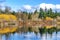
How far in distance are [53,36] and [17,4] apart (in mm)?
764

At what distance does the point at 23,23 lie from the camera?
2541 mm

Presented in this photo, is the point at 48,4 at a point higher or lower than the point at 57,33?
higher

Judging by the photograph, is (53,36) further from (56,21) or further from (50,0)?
(50,0)

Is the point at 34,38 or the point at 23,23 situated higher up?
the point at 23,23

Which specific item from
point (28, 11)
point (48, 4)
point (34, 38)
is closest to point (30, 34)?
point (34, 38)

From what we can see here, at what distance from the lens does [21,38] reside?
252cm

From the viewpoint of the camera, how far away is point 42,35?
8.46 ft

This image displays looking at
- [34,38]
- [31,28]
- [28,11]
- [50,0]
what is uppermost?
[50,0]

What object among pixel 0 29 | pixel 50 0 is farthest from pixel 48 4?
pixel 0 29

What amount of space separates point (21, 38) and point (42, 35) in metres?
0.34

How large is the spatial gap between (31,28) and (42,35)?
210 millimetres

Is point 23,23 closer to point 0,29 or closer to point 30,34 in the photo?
point 30,34

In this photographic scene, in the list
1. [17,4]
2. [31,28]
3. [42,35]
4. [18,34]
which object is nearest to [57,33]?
[42,35]

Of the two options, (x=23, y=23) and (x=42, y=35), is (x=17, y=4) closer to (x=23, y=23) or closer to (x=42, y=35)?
(x=23, y=23)
